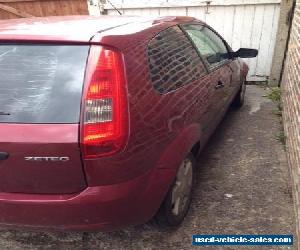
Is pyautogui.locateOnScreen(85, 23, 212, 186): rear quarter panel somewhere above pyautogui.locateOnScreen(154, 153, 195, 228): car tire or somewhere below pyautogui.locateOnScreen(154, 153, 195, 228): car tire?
above

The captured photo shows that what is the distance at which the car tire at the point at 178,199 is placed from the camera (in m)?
2.47

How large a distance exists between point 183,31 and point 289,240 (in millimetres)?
1946

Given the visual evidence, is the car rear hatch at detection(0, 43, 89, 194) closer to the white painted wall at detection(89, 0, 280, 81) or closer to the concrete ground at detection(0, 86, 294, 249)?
the concrete ground at detection(0, 86, 294, 249)

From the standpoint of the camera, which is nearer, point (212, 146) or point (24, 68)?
point (24, 68)

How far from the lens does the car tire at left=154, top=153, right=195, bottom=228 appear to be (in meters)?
2.47

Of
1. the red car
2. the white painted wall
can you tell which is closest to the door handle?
the red car

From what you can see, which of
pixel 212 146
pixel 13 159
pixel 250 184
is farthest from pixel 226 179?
pixel 13 159

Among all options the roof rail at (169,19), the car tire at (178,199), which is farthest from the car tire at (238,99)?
the car tire at (178,199)

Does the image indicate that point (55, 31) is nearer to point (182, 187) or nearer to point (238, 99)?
point (182, 187)

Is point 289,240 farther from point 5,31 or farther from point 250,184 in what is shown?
point 5,31

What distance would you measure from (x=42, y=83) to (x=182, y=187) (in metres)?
1.39

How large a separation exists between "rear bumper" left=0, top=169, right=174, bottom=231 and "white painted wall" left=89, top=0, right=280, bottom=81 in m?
4.96

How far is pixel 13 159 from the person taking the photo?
1.81m

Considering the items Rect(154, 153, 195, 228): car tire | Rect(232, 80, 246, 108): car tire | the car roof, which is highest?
the car roof
